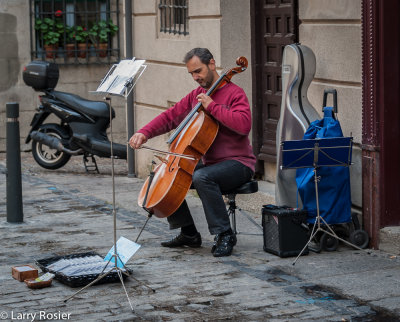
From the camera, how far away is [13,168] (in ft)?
28.5

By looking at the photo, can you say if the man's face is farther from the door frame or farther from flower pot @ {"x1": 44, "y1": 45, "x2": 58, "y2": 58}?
flower pot @ {"x1": 44, "y1": 45, "x2": 58, "y2": 58}

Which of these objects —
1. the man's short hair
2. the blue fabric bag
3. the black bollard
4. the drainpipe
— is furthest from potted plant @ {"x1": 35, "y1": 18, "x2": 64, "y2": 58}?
the blue fabric bag

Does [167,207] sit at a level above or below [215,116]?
below

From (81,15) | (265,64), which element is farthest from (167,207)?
(81,15)

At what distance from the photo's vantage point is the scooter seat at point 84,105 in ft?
38.6

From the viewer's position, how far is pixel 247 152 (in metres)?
7.30

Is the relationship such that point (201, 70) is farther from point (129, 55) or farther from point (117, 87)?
point (129, 55)

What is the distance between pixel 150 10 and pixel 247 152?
4.45m

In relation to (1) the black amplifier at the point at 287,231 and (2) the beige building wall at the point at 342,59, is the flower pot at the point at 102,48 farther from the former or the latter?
(1) the black amplifier at the point at 287,231

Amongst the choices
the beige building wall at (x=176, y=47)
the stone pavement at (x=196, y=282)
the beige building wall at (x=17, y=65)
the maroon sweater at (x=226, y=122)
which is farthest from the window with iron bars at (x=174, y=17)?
the beige building wall at (x=17, y=65)

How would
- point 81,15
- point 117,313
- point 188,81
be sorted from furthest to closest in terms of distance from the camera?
point 81,15, point 188,81, point 117,313

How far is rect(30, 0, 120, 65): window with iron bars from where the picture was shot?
13.9m

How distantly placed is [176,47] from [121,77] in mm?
4519

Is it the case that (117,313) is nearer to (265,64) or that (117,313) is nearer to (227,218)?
(227,218)
